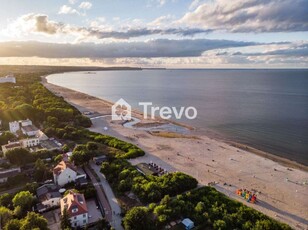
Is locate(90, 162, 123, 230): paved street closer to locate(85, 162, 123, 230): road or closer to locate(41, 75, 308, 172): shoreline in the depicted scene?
locate(85, 162, 123, 230): road

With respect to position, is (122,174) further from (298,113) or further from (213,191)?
(298,113)

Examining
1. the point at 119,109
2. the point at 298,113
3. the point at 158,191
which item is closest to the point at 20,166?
the point at 158,191

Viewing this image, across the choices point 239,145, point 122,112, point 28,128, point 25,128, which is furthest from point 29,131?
point 239,145

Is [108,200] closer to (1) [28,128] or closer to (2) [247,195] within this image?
(2) [247,195]

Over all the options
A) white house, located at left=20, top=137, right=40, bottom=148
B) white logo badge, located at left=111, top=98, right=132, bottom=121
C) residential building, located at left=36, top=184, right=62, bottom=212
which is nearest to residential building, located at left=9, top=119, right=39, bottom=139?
white house, located at left=20, top=137, right=40, bottom=148

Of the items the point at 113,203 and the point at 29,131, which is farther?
the point at 29,131
